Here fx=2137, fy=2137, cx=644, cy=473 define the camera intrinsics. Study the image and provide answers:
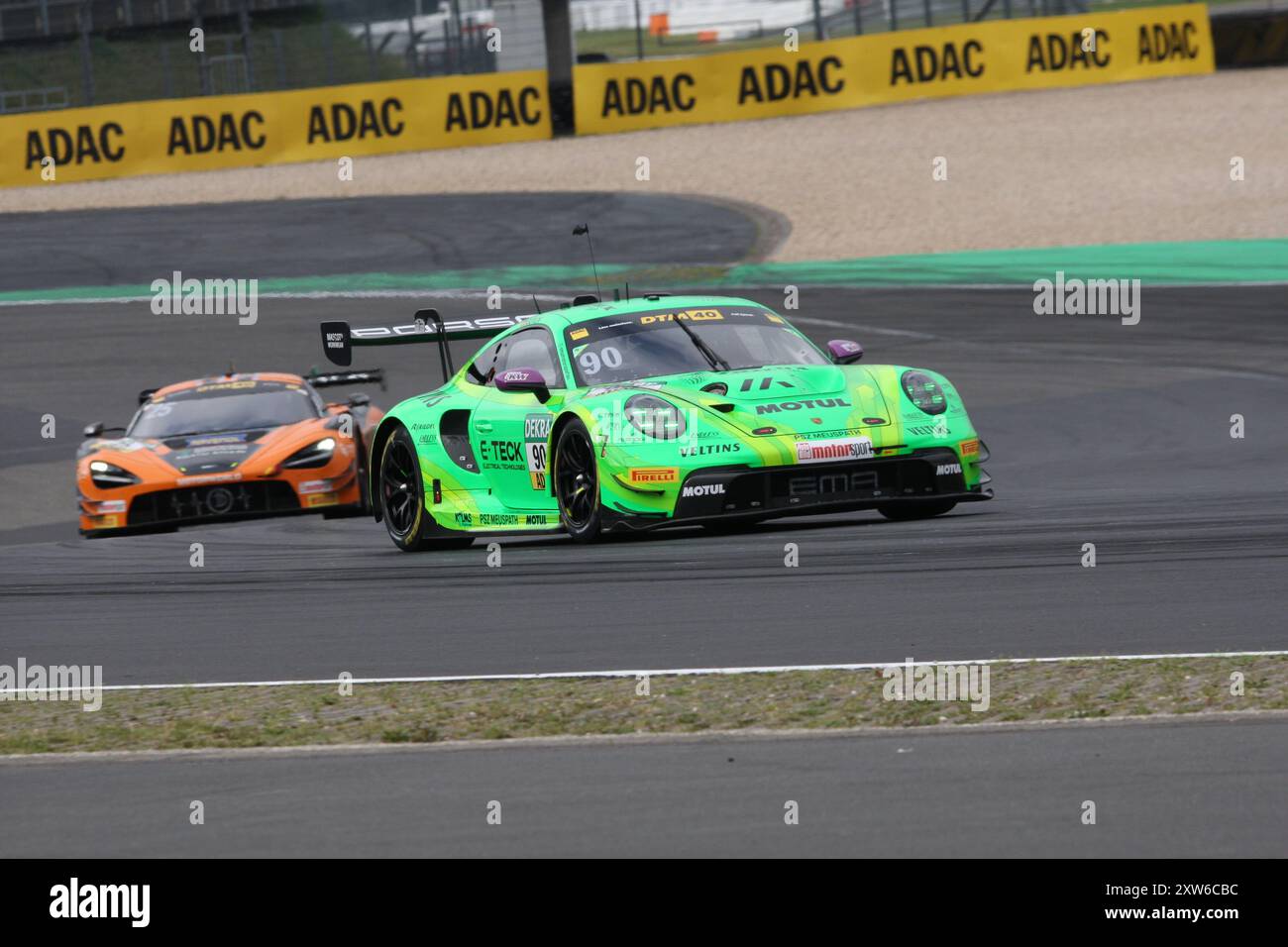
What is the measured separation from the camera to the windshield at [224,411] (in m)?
16.2

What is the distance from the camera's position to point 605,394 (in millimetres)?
10859

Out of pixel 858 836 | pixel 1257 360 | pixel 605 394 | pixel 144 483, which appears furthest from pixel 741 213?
pixel 858 836

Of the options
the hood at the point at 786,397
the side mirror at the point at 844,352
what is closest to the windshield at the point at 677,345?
the side mirror at the point at 844,352

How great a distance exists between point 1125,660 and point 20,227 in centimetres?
2639

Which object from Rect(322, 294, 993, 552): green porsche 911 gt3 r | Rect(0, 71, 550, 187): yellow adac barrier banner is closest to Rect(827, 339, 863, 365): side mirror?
Rect(322, 294, 993, 552): green porsche 911 gt3 r

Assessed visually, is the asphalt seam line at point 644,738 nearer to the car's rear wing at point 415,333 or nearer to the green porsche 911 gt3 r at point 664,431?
the green porsche 911 gt3 r at point 664,431

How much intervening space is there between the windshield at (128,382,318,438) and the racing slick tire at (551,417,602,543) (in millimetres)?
5399

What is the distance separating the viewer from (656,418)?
10.6 m

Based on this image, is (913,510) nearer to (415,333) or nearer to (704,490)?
(704,490)

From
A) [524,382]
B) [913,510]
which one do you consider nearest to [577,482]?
[524,382]

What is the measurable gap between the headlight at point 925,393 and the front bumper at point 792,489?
0.84ft

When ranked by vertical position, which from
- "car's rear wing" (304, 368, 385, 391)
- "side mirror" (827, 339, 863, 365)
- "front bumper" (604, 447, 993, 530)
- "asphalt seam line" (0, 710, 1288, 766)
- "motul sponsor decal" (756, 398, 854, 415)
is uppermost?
"car's rear wing" (304, 368, 385, 391)

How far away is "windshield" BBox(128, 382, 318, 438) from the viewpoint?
1620 centimetres

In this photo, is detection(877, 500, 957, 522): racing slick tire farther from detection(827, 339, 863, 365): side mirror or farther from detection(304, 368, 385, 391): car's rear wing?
detection(304, 368, 385, 391): car's rear wing
